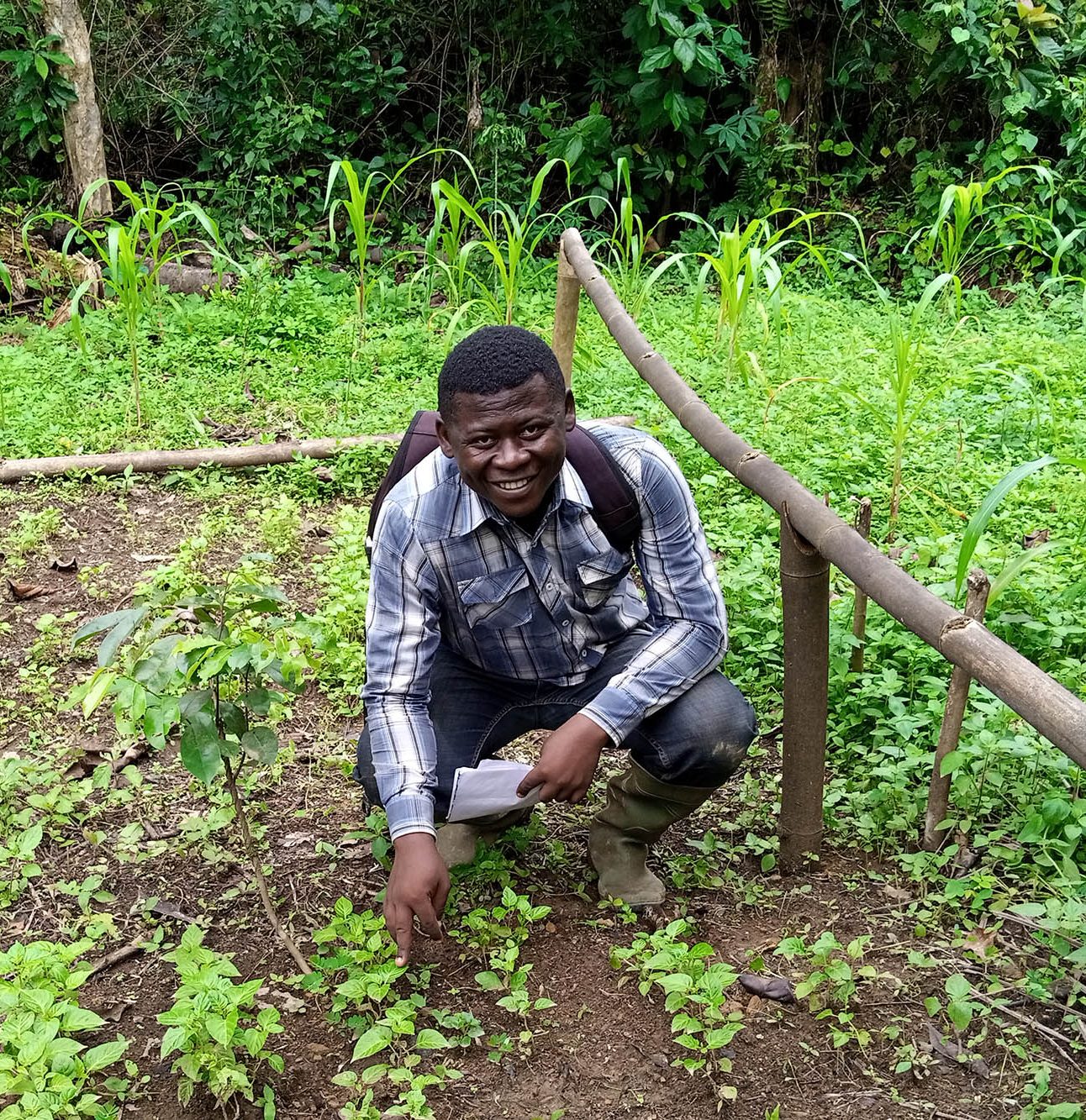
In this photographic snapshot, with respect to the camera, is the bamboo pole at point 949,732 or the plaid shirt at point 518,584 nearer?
the bamboo pole at point 949,732

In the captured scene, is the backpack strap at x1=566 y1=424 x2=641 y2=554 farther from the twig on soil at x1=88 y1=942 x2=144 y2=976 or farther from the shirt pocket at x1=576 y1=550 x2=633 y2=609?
the twig on soil at x1=88 y1=942 x2=144 y2=976

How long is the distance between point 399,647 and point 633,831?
66 centimetres

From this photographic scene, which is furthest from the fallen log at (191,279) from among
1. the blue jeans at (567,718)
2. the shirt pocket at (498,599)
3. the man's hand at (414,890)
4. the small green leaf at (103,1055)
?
the small green leaf at (103,1055)

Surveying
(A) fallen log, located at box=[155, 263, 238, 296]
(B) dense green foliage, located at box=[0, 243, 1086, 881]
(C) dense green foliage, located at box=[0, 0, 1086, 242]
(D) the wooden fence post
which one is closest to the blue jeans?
(D) the wooden fence post

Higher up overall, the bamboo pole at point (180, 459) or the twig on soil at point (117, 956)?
the bamboo pole at point (180, 459)

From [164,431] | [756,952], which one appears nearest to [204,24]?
[164,431]

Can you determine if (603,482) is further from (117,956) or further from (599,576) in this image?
(117,956)

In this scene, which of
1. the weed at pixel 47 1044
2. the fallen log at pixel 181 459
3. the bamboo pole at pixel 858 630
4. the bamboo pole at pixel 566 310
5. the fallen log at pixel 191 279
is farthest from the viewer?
the fallen log at pixel 191 279

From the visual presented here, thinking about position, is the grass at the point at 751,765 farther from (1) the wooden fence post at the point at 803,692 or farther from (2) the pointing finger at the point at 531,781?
(2) the pointing finger at the point at 531,781

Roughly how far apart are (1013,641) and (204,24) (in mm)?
7944

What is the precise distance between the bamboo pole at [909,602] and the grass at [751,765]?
1.28 feet

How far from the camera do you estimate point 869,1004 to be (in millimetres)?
2189

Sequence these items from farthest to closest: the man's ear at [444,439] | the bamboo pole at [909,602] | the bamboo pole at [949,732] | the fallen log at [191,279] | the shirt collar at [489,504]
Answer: the fallen log at [191,279] → the shirt collar at [489,504] → the man's ear at [444,439] → the bamboo pole at [949,732] → the bamboo pole at [909,602]

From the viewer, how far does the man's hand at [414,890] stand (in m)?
2.08
